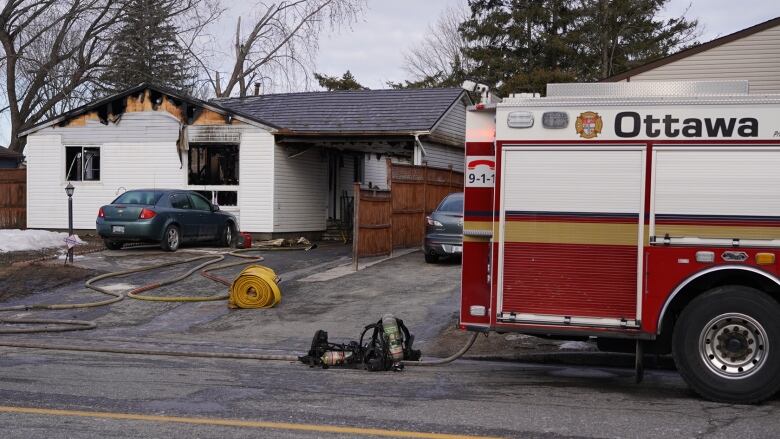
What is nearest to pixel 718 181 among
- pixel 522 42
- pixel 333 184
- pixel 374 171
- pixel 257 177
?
Result: pixel 257 177

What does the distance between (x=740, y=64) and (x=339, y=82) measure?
35.2 m

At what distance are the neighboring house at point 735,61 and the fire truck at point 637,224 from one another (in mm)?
8588

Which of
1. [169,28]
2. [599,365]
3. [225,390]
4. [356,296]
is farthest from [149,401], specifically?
[169,28]

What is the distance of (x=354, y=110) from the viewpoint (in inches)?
896

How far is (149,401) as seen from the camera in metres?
6.64

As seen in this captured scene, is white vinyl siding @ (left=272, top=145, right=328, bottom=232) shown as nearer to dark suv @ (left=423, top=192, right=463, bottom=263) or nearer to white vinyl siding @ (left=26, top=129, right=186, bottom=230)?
white vinyl siding @ (left=26, top=129, right=186, bottom=230)

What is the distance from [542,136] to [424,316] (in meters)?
4.79

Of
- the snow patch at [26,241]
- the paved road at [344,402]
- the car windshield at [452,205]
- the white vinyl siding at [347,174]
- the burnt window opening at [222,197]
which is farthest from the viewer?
the white vinyl siding at [347,174]

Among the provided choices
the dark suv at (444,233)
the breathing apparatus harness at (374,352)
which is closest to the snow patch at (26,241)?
the dark suv at (444,233)

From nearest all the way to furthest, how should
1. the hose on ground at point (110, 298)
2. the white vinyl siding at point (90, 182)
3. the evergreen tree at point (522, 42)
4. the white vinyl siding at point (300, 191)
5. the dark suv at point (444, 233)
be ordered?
the hose on ground at point (110, 298) → the dark suv at point (444, 233) → the white vinyl siding at point (300, 191) → the white vinyl siding at point (90, 182) → the evergreen tree at point (522, 42)

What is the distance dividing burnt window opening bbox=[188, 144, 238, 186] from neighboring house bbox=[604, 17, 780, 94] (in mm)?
10958

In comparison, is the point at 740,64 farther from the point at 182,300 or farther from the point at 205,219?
the point at 205,219

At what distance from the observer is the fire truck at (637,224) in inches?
259

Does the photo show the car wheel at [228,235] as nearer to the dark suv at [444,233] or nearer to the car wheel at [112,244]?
the car wheel at [112,244]
